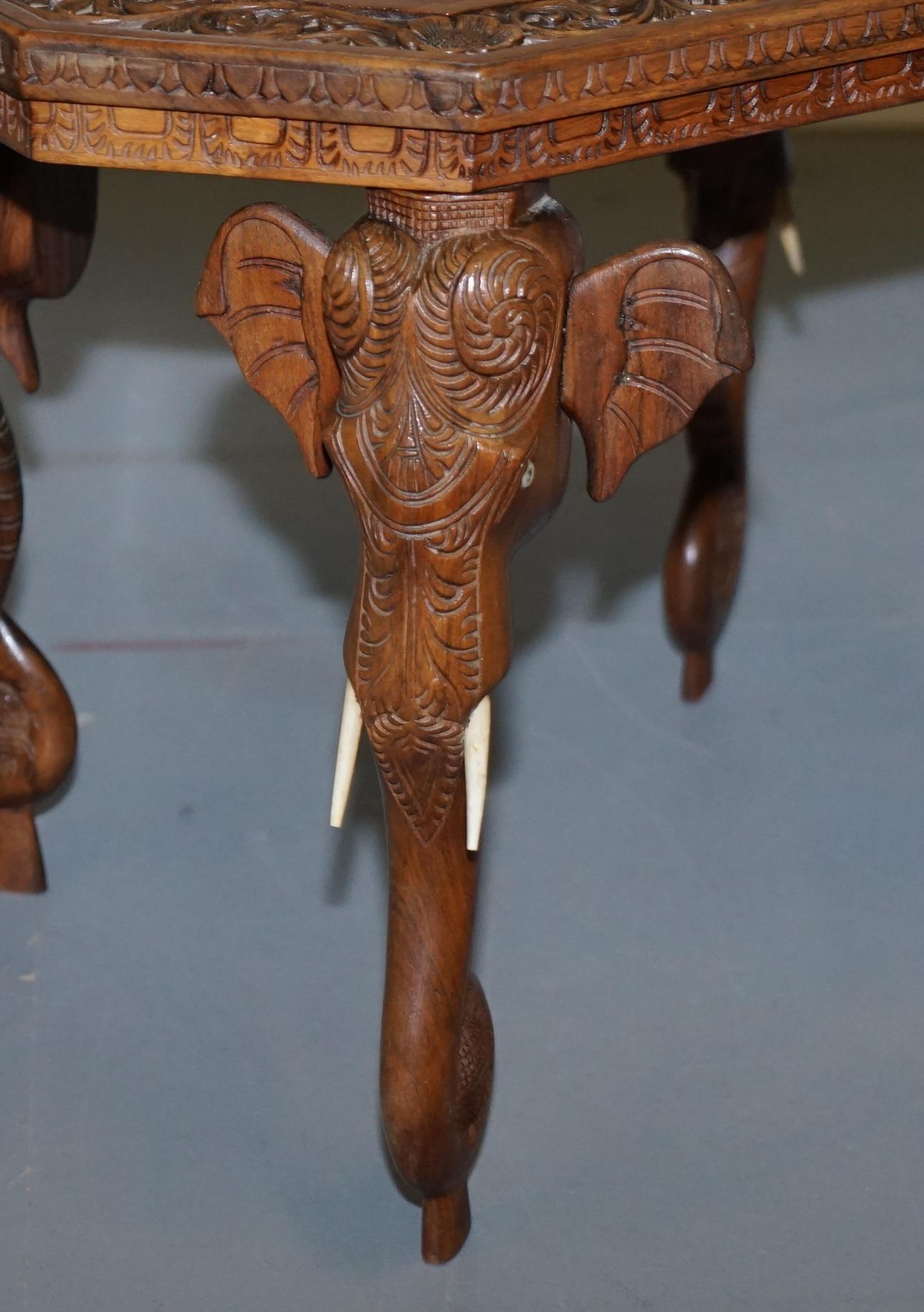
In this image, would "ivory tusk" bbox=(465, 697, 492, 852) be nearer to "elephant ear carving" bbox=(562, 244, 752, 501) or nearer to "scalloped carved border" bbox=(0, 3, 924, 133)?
"elephant ear carving" bbox=(562, 244, 752, 501)

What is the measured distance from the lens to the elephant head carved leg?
88 cm

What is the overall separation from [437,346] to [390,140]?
0.09m

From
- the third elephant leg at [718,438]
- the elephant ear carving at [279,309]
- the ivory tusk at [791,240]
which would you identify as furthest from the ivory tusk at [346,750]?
the ivory tusk at [791,240]

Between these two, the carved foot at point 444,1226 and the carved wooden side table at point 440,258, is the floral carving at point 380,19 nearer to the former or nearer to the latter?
the carved wooden side table at point 440,258

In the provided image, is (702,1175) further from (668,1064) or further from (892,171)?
(892,171)

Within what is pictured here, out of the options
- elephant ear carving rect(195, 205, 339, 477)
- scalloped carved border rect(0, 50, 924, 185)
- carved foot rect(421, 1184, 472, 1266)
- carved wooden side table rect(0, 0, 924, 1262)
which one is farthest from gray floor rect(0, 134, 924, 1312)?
scalloped carved border rect(0, 50, 924, 185)

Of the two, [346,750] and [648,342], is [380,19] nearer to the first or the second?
[648,342]

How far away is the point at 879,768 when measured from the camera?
1686 mm

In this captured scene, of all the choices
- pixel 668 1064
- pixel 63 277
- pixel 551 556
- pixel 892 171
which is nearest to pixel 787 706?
pixel 551 556

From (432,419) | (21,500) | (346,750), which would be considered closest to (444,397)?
(432,419)

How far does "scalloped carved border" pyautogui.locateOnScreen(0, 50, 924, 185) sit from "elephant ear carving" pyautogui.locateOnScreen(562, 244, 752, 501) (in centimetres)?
5

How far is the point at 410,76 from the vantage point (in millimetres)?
815

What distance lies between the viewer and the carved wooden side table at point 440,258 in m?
0.85

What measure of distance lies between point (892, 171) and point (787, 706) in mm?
1676
